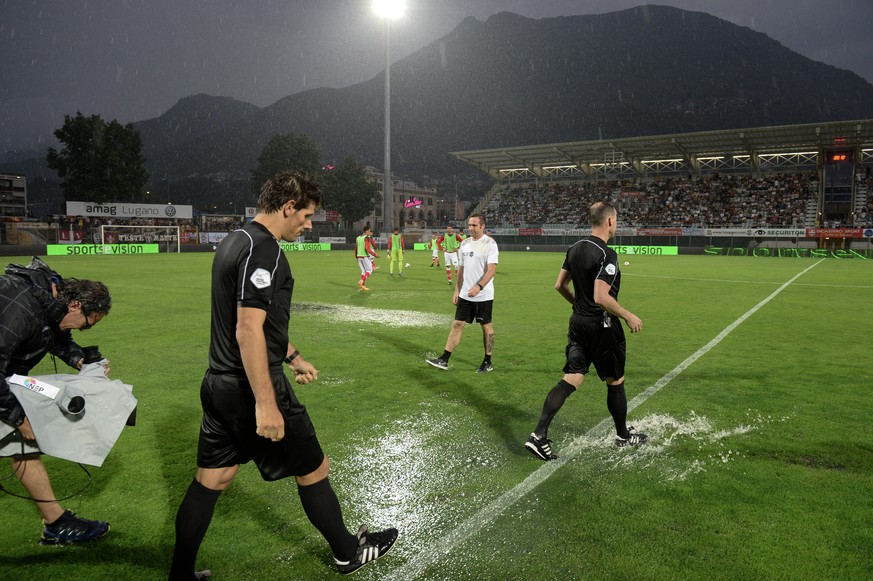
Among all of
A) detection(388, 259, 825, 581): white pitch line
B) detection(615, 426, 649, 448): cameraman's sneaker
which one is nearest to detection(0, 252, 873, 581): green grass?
detection(388, 259, 825, 581): white pitch line

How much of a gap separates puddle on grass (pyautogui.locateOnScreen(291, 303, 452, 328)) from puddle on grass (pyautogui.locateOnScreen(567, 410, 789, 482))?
620 cm

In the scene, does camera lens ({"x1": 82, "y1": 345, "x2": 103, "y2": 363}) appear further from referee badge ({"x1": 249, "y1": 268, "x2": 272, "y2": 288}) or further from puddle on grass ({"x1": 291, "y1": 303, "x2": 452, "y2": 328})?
puddle on grass ({"x1": 291, "y1": 303, "x2": 452, "y2": 328})

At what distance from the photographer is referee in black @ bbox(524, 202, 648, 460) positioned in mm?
4352

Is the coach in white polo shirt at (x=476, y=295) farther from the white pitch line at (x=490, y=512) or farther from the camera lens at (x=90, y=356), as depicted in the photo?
the camera lens at (x=90, y=356)

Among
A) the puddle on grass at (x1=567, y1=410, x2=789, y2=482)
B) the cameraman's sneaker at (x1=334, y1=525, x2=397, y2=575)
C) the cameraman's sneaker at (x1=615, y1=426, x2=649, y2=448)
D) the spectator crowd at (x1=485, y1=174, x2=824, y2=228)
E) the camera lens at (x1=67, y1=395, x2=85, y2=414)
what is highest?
the spectator crowd at (x1=485, y1=174, x2=824, y2=228)

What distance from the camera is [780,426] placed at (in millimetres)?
5297

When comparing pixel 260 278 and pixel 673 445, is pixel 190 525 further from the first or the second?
pixel 673 445

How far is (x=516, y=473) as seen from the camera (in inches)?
167

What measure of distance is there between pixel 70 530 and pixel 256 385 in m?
1.94

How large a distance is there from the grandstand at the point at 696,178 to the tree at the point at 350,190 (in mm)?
24799

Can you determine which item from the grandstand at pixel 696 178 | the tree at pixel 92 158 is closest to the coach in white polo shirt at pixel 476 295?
the grandstand at pixel 696 178

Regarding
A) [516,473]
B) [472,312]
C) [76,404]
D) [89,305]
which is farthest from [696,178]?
[76,404]

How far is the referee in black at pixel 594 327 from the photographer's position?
435 cm

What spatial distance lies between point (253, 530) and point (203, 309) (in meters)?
10.6
